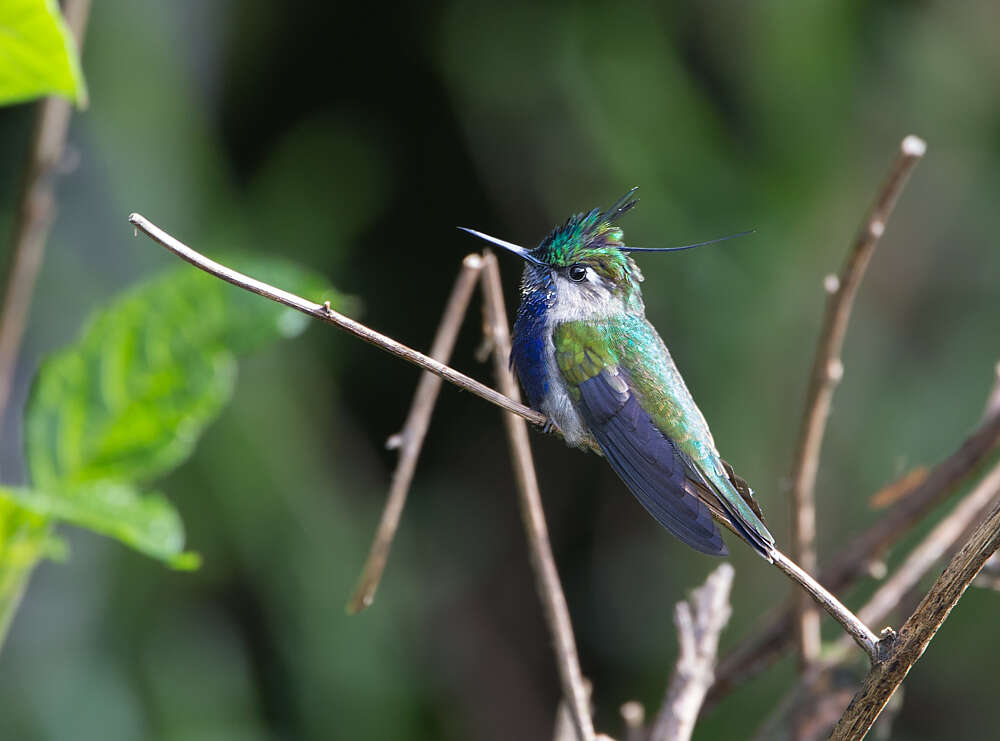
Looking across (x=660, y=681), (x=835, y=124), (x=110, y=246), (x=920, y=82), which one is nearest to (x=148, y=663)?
(x=110, y=246)

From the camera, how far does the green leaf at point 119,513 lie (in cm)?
146

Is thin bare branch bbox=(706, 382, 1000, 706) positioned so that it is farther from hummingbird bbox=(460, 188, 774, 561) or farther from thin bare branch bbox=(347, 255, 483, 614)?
thin bare branch bbox=(347, 255, 483, 614)

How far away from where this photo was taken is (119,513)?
1534 millimetres

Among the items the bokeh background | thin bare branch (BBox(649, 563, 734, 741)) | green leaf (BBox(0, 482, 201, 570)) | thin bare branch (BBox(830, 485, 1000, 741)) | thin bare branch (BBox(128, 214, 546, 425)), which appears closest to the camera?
thin bare branch (BBox(830, 485, 1000, 741))

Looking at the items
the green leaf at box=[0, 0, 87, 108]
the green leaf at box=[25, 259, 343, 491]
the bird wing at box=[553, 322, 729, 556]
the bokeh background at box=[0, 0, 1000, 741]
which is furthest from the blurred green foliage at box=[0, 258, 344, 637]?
the bokeh background at box=[0, 0, 1000, 741]

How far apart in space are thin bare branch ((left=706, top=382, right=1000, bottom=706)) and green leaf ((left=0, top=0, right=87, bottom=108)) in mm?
1337

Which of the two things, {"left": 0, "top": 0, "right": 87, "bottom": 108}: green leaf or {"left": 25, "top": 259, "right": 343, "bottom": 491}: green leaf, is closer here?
{"left": 0, "top": 0, "right": 87, "bottom": 108}: green leaf

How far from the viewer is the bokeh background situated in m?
3.30

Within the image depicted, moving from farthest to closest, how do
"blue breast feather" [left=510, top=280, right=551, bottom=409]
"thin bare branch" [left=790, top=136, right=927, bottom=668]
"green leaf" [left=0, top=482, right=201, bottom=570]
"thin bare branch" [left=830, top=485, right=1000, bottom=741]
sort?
"blue breast feather" [left=510, top=280, right=551, bottom=409] → "thin bare branch" [left=790, top=136, right=927, bottom=668] → "green leaf" [left=0, top=482, right=201, bottom=570] → "thin bare branch" [left=830, top=485, right=1000, bottom=741]

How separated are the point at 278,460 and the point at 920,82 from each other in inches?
98.7

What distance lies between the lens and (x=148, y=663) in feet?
10.3

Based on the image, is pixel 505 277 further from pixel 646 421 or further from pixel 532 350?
pixel 646 421

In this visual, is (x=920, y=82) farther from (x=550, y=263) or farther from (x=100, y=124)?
(x=100, y=124)

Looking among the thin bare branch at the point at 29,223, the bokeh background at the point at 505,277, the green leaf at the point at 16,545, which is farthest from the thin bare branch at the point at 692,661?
the bokeh background at the point at 505,277
